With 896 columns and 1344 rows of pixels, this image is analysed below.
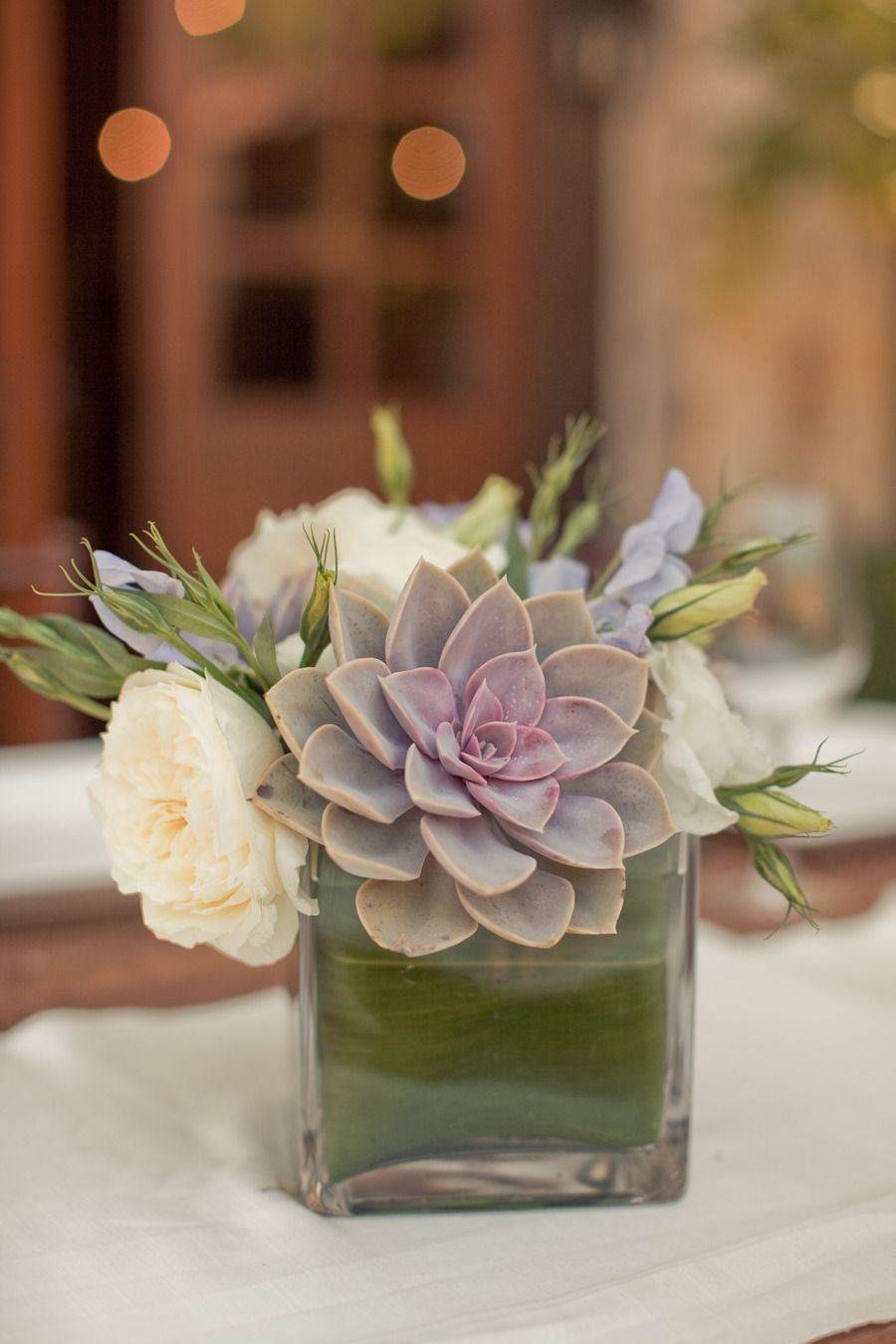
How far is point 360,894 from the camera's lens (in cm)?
43

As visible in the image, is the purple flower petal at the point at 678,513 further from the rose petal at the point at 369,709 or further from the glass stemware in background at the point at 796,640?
the glass stemware in background at the point at 796,640

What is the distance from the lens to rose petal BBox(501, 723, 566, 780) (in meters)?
0.43

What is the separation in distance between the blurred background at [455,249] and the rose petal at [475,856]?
8.78 feet

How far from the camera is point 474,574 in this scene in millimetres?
451

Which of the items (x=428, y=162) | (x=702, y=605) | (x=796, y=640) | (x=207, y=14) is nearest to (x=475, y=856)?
(x=702, y=605)

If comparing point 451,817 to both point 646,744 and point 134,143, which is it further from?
point 134,143

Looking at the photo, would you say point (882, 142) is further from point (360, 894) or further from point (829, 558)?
point (360, 894)

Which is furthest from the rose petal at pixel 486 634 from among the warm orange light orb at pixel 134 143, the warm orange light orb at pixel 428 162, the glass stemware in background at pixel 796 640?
the warm orange light orb at pixel 428 162

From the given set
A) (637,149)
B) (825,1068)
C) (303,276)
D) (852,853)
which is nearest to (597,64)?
(637,149)

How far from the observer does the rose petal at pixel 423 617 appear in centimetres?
43

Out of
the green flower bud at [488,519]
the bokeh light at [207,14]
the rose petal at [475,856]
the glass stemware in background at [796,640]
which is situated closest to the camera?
the rose petal at [475,856]

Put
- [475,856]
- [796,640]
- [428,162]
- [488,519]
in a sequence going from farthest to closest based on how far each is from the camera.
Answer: [428,162] < [796,640] < [488,519] < [475,856]

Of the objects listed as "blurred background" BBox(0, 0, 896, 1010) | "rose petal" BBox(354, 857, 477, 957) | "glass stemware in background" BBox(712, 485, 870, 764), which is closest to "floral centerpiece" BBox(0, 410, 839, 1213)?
"rose petal" BBox(354, 857, 477, 957)

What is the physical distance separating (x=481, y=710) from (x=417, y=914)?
6 centimetres
